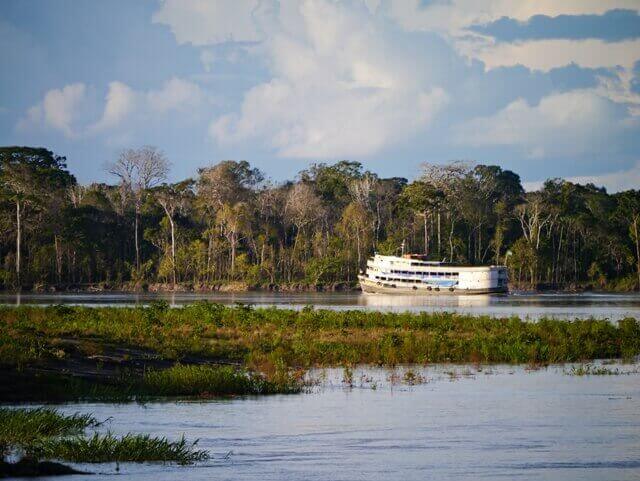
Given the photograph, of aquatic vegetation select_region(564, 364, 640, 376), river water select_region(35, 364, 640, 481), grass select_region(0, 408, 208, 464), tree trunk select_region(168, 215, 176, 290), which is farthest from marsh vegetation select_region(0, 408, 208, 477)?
tree trunk select_region(168, 215, 176, 290)

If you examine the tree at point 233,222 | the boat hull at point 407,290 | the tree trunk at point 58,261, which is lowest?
the boat hull at point 407,290

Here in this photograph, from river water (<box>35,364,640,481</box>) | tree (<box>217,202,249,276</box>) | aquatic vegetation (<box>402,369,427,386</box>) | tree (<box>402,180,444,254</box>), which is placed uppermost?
tree (<box>402,180,444,254</box>)

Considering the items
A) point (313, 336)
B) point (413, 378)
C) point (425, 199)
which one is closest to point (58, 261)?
point (425, 199)

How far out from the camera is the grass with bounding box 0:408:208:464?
20.2 m

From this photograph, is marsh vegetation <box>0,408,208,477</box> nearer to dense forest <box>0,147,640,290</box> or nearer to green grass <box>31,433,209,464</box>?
green grass <box>31,433,209,464</box>

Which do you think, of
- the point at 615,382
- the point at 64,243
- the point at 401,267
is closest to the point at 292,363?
the point at 615,382

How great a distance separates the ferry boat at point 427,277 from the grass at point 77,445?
287 feet

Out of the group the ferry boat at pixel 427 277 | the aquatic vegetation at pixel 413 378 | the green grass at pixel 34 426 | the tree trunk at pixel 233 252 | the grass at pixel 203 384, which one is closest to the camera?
the green grass at pixel 34 426

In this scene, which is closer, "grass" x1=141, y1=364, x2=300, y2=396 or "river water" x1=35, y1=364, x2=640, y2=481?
"river water" x1=35, y1=364, x2=640, y2=481

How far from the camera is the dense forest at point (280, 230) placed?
119500mm

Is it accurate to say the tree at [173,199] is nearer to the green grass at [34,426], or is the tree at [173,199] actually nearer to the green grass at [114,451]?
the green grass at [34,426]

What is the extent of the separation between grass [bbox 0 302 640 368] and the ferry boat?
59001mm

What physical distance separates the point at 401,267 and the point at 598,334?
69366 mm

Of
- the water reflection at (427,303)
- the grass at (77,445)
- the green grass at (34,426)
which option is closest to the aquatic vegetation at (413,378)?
the grass at (77,445)
